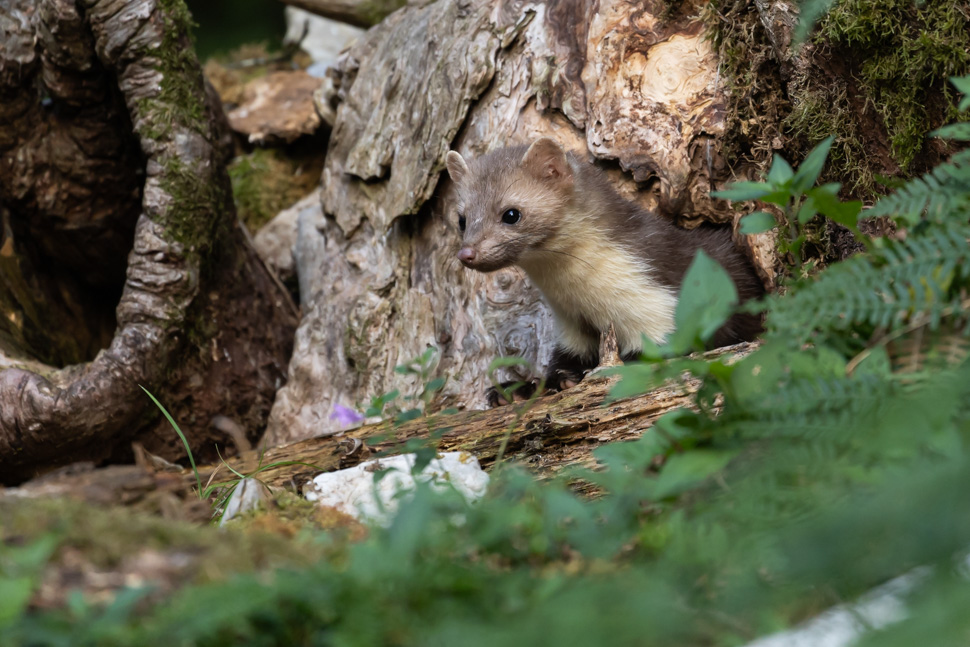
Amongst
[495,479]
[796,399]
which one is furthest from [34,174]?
[796,399]

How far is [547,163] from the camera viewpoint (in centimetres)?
521

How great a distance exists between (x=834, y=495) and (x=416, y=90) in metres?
5.22

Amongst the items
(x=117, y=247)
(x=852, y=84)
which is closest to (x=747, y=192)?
(x=852, y=84)

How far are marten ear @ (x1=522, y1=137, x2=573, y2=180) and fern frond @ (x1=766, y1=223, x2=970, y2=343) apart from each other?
9.41ft

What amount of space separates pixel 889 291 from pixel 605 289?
111 inches

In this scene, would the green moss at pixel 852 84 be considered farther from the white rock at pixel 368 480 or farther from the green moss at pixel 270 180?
the green moss at pixel 270 180

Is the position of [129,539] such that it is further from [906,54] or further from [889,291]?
[906,54]

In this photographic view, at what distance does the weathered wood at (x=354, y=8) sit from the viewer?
9930mm

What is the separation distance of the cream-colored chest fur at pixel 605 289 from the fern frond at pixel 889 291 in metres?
2.56

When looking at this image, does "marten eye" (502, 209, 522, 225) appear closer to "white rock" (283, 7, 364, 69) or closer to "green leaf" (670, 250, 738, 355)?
"green leaf" (670, 250, 738, 355)

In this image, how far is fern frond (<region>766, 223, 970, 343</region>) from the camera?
7.68 feet

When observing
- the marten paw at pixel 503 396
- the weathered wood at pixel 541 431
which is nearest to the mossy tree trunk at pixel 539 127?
the marten paw at pixel 503 396

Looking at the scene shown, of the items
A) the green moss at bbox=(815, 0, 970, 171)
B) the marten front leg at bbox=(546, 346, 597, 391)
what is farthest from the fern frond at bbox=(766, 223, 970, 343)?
the marten front leg at bbox=(546, 346, 597, 391)

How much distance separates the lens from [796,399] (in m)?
2.21
